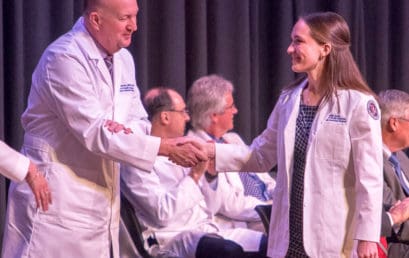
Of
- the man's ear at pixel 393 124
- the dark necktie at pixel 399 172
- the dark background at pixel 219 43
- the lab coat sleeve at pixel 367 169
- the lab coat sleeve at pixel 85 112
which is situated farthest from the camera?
the dark background at pixel 219 43

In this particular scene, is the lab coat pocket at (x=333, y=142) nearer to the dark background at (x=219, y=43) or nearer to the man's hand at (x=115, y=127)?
the man's hand at (x=115, y=127)

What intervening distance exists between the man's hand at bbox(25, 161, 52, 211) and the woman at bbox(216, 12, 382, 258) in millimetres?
904

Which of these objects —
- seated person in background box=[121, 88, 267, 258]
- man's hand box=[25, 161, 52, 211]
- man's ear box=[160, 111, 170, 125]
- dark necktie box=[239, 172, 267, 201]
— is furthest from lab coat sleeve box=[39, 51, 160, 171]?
dark necktie box=[239, 172, 267, 201]

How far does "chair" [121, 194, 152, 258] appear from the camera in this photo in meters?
4.05

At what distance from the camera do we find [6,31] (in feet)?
15.1

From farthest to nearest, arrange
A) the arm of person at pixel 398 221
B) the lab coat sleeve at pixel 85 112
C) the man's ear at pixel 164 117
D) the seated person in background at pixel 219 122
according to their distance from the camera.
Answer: the seated person in background at pixel 219 122 → the man's ear at pixel 164 117 → the arm of person at pixel 398 221 → the lab coat sleeve at pixel 85 112

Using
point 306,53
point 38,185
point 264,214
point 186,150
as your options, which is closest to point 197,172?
point 264,214

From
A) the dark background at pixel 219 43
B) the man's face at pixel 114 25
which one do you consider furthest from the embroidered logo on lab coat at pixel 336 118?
the dark background at pixel 219 43

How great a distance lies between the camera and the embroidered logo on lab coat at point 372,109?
3.11 m

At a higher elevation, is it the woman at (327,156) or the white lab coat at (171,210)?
the woman at (327,156)

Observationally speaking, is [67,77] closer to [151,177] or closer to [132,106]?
[132,106]

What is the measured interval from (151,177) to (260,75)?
2284 mm

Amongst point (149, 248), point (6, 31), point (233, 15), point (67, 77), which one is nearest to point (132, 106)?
point (67, 77)

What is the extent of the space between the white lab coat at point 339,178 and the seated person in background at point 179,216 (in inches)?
35.8
